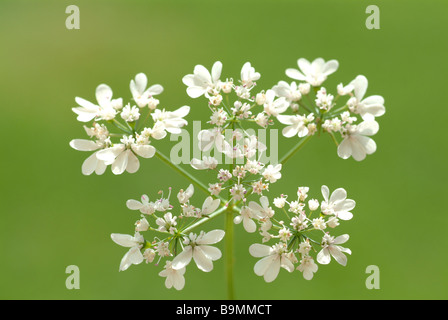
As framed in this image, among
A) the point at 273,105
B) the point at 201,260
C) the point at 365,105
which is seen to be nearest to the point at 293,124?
the point at 273,105

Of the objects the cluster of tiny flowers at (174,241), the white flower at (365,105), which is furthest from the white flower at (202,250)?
the white flower at (365,105)

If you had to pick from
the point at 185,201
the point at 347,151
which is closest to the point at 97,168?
the point at 185,201

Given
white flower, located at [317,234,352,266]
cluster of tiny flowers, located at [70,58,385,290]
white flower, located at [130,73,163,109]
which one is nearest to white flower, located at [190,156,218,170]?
cluster of tiny flowers, located at [70,58,385,290]

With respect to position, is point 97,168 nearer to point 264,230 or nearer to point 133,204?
point 133,204

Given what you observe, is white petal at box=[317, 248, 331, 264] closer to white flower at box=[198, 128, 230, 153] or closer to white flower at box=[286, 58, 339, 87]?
white flower at box=[198, 128, 230, 153]

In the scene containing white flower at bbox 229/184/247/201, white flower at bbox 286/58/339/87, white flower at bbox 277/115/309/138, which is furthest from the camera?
white flower at bbox 286/58/339/87

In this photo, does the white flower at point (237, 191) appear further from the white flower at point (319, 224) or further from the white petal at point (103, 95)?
the white petal at point (103, 95)
